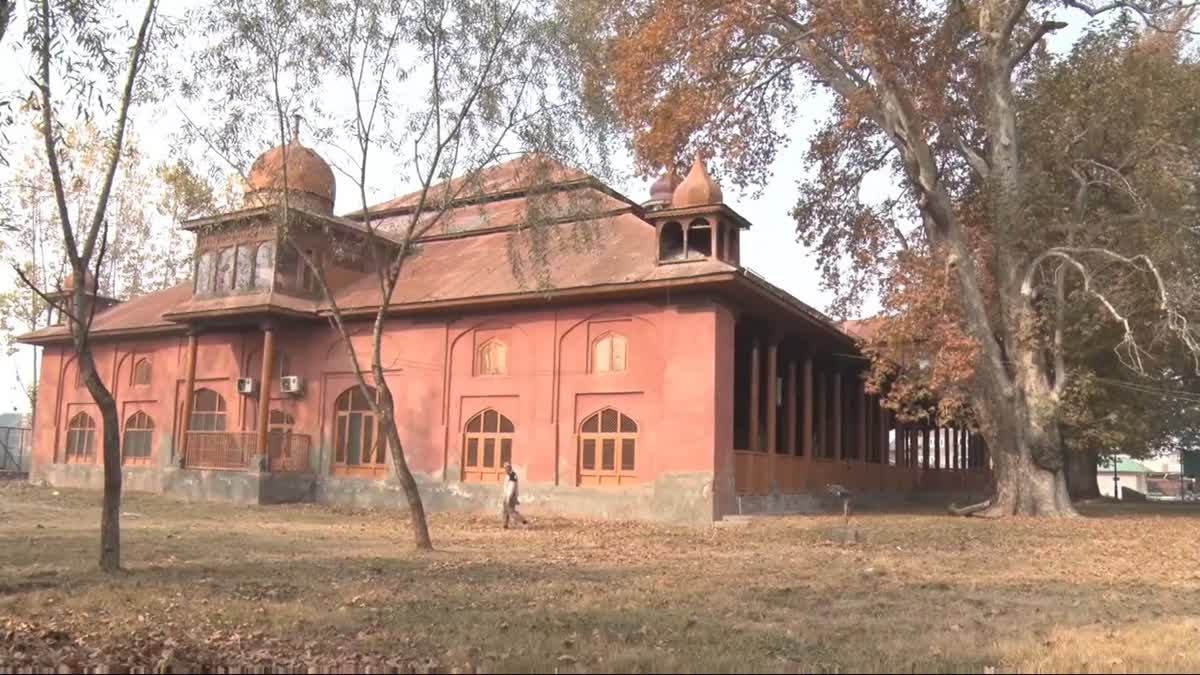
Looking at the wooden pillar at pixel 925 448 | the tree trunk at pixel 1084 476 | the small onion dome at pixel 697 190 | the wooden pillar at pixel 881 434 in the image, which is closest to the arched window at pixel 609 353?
the small onion dome at pixel 697 190

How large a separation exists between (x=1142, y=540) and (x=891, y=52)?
428 inches

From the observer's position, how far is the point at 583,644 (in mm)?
6871

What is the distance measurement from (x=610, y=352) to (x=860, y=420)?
14614mm

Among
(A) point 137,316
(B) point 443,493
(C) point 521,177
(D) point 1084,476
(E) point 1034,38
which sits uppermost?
(E) point 1034,38

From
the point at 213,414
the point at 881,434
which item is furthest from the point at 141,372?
the point at 881,434

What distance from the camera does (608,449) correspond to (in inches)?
878

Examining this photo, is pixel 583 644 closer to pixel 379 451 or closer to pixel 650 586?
pixel 650 586

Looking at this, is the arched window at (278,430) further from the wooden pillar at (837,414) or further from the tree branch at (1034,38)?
the tree branch at (1034,38)

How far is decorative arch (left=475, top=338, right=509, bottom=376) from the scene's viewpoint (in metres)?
24.2

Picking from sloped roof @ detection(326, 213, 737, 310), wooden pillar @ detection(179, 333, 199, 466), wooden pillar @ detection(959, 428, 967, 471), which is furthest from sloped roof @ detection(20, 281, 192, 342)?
wooden pillar @ detection(959, 428, 967, 471)

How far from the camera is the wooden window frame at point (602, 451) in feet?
72.0

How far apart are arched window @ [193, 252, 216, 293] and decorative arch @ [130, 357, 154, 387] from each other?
4263 mm

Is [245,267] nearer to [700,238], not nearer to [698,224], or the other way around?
[700,238]

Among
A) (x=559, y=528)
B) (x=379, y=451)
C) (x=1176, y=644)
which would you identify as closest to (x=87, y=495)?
(x=379, y=451)
